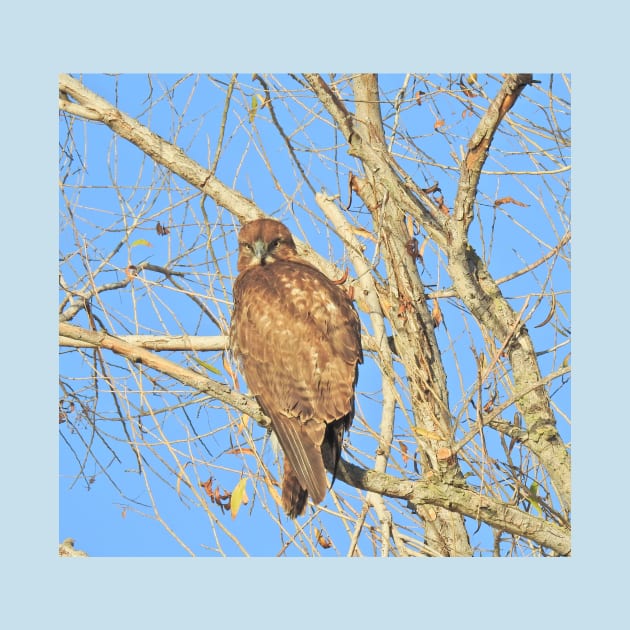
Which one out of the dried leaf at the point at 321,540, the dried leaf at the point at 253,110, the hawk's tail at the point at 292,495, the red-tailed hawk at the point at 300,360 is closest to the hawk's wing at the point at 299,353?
the red-tailed hawk at the point at 300,360

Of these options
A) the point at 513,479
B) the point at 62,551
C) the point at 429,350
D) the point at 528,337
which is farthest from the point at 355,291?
the point at 62,551

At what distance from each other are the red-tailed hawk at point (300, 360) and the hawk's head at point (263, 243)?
0.14 meters

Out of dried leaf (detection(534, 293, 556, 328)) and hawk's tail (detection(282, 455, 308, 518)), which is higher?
dried leaf (detection(534, 293, 556, 328))

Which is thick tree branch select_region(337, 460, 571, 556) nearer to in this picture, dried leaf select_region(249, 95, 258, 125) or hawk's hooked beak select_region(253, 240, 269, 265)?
hawk's hooked beak select_region(253, 240, 269, 265)

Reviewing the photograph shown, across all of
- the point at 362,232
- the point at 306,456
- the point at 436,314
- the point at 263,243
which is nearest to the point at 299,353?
the point at 306,456

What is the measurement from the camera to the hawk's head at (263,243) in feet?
12.2

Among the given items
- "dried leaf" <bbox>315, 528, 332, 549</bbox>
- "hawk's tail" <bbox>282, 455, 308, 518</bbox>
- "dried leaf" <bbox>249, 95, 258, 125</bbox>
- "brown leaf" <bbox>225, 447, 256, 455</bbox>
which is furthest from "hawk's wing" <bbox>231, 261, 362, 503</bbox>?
"dried leaf" <bbox>249, 95, 258, 125</bbox>

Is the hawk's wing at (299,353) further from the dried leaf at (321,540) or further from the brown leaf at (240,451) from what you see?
the dried leaf at (321,540)

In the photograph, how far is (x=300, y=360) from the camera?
3270mm

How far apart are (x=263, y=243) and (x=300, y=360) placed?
636 mm

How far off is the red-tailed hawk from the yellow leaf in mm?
195

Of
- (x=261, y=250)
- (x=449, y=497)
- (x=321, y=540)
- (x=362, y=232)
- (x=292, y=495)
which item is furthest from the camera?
(x=362, y=232)

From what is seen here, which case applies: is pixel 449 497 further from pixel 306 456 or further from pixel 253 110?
pixel 253 110

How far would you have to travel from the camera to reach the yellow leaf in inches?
132
